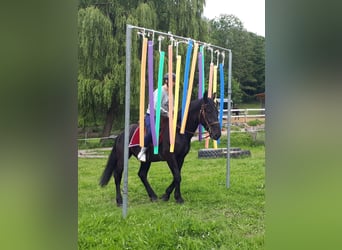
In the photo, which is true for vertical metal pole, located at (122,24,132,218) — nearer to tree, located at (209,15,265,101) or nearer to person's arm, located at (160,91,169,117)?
person's arm, located at (160,91,169,117)

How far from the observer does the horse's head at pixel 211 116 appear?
3.17 m

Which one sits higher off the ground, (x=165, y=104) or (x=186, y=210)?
(x=165, y=104)

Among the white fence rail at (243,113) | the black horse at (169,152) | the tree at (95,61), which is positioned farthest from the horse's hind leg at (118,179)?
the white fence rail at (243,113)

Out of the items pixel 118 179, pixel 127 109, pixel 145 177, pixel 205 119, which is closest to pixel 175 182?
pixel 145 177

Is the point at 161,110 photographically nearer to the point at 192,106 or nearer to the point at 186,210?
the point at 192,106

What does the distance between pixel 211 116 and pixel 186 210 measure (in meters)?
0.85

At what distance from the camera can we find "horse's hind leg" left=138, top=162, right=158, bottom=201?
10.1ft

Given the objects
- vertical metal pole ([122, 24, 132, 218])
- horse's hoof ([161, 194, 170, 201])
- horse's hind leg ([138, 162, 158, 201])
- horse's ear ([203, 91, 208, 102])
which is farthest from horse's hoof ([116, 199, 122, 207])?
horse's ear ([203, 91, 208, 102])

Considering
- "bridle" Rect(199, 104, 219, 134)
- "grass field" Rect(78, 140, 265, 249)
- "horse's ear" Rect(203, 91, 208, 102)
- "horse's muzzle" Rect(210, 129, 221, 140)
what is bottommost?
"grass field" Rect(78, 140, 265, 249)

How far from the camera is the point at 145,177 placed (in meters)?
3.15

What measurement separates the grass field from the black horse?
0.06 meters
